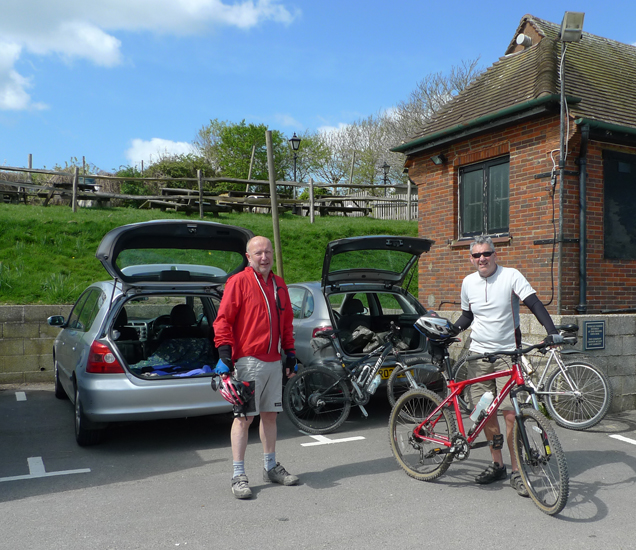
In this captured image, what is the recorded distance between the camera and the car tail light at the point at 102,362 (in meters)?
5.49

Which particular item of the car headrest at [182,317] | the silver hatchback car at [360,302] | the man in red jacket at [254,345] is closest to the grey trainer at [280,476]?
the man in red jacket at [254,345]

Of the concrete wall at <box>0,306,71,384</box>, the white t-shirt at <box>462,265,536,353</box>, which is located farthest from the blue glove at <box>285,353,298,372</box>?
the concrete wall at <box>0,306,71,384</box>

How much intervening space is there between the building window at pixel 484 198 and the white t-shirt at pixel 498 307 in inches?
190

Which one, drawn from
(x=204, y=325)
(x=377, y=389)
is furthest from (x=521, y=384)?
(x=204, y=325)

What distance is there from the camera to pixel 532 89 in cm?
885

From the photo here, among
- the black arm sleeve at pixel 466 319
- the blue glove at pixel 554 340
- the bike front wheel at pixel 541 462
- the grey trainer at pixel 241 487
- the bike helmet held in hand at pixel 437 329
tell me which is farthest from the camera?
the black arm sleeve at pixel 466 319

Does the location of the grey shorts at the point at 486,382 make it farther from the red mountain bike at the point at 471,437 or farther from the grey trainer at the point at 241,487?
the grey trainer at the point at 241,487

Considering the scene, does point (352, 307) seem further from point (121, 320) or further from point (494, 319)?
point (494, 319)

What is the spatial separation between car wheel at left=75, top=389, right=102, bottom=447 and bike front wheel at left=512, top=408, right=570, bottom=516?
12.6ft

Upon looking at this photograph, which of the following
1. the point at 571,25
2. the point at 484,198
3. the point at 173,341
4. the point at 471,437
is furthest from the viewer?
the point at 484,198

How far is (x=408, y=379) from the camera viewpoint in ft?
21.3

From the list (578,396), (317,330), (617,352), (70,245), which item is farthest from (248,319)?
(70,245)

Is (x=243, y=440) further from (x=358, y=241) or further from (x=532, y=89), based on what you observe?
(x=532, y=89)

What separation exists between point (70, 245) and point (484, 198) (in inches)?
363
